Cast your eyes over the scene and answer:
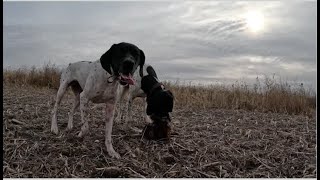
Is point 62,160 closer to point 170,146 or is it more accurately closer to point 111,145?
point 111,145

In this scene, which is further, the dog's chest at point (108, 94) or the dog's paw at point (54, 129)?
the dog's paw at point (54, 129)

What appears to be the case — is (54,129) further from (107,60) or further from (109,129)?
(107,60)

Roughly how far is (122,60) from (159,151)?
A: 1154 mm

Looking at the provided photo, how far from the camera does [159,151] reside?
15.9 ft

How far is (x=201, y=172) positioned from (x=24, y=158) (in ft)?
5.88

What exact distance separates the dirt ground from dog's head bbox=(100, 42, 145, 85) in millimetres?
879

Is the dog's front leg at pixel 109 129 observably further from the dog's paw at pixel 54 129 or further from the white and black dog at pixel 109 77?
the dog's paw at pixel 54 129

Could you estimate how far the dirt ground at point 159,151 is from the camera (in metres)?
4.24

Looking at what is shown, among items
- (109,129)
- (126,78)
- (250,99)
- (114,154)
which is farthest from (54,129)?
(250,99)

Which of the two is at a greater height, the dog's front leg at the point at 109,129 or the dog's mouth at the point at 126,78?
the dog's mouth at the point at 126,78

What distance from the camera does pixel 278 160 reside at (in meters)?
4.81

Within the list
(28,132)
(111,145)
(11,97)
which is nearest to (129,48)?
(111,145)

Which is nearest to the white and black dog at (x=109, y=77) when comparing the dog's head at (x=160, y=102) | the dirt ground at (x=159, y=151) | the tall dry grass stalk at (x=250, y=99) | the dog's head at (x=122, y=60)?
the dog's head at (x=122, y=60)

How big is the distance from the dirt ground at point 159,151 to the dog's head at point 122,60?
879 mm
